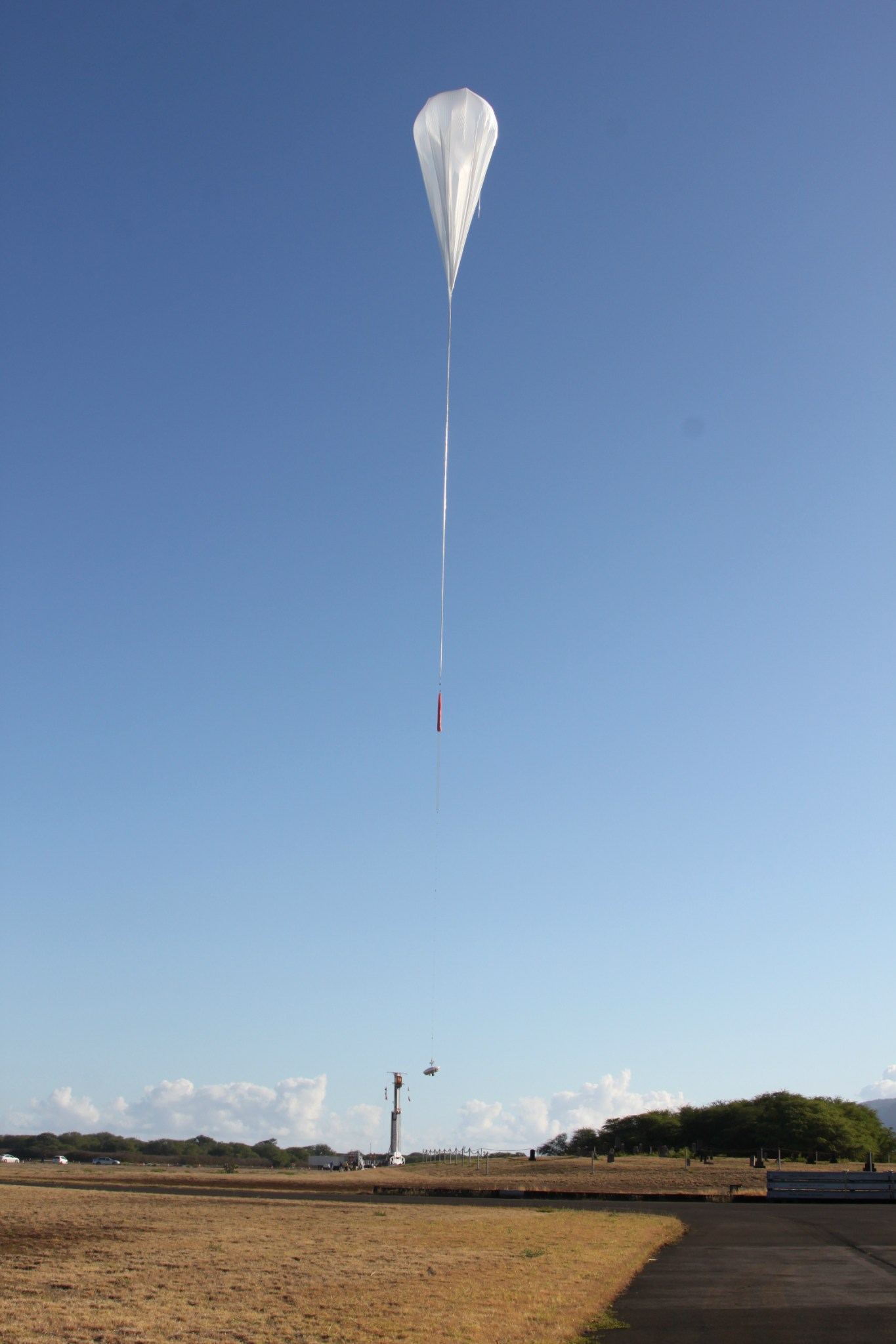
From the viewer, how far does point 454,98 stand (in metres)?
22.3

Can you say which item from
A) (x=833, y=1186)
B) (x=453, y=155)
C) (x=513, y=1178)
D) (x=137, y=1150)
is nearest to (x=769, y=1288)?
(x=453, y=155)

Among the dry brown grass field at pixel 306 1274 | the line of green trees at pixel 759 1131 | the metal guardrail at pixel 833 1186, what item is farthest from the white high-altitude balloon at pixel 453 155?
the line of green trees at pixel 759 1131

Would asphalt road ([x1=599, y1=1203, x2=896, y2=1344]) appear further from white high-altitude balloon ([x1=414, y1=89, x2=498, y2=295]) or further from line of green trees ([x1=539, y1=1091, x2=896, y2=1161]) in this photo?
line of green trees ([x1=539, y1=1091, x2=896, y2=1161])

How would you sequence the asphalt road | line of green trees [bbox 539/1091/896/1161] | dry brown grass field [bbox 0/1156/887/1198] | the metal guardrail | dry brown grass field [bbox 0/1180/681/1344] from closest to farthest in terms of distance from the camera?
1. the asphalt road
2. dry brown grass field [bbox 0/1180/681/1344]
3. the metal guardrail
4. dry brown grass field [bbox 0/1156/887/1198]
5. line of green trees [bbox 539/1091/896/1161]

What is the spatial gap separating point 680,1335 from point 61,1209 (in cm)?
2364

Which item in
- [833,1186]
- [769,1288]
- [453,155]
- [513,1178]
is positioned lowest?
[769,1288]

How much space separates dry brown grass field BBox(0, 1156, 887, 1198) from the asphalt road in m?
19.3

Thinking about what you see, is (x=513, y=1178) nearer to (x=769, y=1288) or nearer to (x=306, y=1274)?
(x=306, y=1274)

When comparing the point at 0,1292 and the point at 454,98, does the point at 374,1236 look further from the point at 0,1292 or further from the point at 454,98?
the point at 454,98

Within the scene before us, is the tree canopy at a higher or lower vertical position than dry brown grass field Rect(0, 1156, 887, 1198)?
higher

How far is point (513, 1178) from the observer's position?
54969mm

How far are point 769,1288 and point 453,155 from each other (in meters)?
22.3

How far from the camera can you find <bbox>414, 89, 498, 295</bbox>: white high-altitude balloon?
72.4 ft

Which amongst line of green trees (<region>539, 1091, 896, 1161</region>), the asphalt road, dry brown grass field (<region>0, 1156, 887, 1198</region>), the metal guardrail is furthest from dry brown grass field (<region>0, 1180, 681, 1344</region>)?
line of green trees (<region>539, 1091, 896, 1161</region>)
